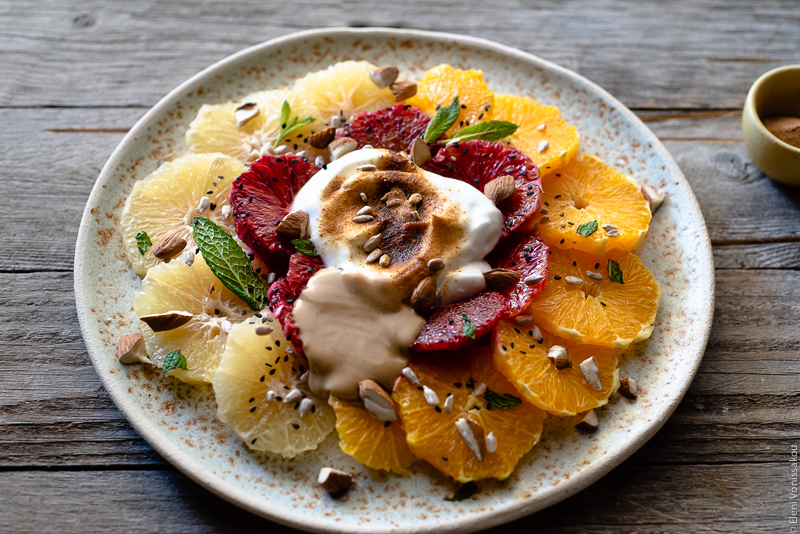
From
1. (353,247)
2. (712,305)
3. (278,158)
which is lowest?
(712,305)

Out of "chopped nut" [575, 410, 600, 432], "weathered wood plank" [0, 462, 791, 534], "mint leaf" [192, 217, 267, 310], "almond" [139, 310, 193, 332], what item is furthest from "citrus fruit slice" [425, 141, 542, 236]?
"almond" [139, 310, 193, 332]

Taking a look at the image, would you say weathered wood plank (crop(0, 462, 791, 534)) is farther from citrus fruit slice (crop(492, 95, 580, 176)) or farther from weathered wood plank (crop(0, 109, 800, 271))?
citrus fruit slice (crop(492, 95, 580, 176))

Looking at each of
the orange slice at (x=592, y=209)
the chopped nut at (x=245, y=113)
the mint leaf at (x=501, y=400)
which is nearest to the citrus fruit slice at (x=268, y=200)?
the chopped nut at (x=245, y=113)

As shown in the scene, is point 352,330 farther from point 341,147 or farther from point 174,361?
point 341,147

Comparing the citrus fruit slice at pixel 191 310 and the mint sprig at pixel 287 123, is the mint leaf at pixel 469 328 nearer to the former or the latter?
the citrus fruit slice at pixel 191 310

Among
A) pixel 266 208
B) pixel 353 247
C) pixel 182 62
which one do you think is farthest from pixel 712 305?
pixel 182 62

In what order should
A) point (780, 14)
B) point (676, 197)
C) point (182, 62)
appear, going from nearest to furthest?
point (676, 197), point (182, 62), point (780, 14)

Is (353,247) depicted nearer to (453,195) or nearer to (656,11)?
(453,195)
